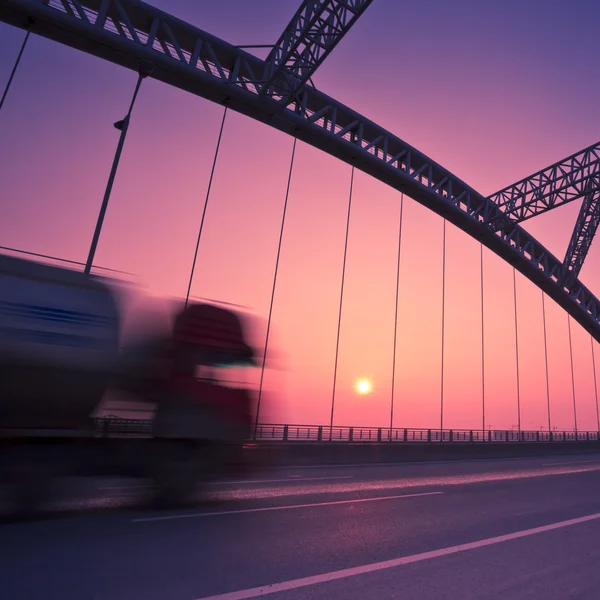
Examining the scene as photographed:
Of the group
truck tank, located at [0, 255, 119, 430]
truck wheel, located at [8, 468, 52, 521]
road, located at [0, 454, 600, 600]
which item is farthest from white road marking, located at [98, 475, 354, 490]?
truck tank, located at [0, 255, 119, 430]

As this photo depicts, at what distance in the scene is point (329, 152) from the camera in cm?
2083

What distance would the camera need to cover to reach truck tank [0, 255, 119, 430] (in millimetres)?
5656

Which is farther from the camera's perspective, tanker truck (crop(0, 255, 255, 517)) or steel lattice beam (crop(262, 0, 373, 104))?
steel lattice beam (crop(262, 0, 373, 104))

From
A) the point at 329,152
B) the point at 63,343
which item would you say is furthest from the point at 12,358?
the point at 329,152

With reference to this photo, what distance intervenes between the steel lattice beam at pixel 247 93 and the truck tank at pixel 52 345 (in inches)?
464

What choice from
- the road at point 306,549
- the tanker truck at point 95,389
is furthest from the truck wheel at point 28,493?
the road at point 306,549

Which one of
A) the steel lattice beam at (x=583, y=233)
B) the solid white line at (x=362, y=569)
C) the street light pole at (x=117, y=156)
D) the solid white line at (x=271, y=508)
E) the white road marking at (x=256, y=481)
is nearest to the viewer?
the solid white line at (x=362, y=569)

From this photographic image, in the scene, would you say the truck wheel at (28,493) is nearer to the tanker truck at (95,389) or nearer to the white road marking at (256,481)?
the tanker truck at (95,389)

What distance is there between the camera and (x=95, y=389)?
20.4 ft

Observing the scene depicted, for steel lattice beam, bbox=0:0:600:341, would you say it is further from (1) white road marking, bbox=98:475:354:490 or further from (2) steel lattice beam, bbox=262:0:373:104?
(1) white road marking, bbox=98:475:354:490

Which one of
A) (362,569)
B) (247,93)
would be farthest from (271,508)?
(247,93)

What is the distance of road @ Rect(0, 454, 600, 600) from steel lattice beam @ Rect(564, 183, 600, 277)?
79.6 feet

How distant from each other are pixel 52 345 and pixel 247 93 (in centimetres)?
1390

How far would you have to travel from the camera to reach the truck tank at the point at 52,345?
5.66m
